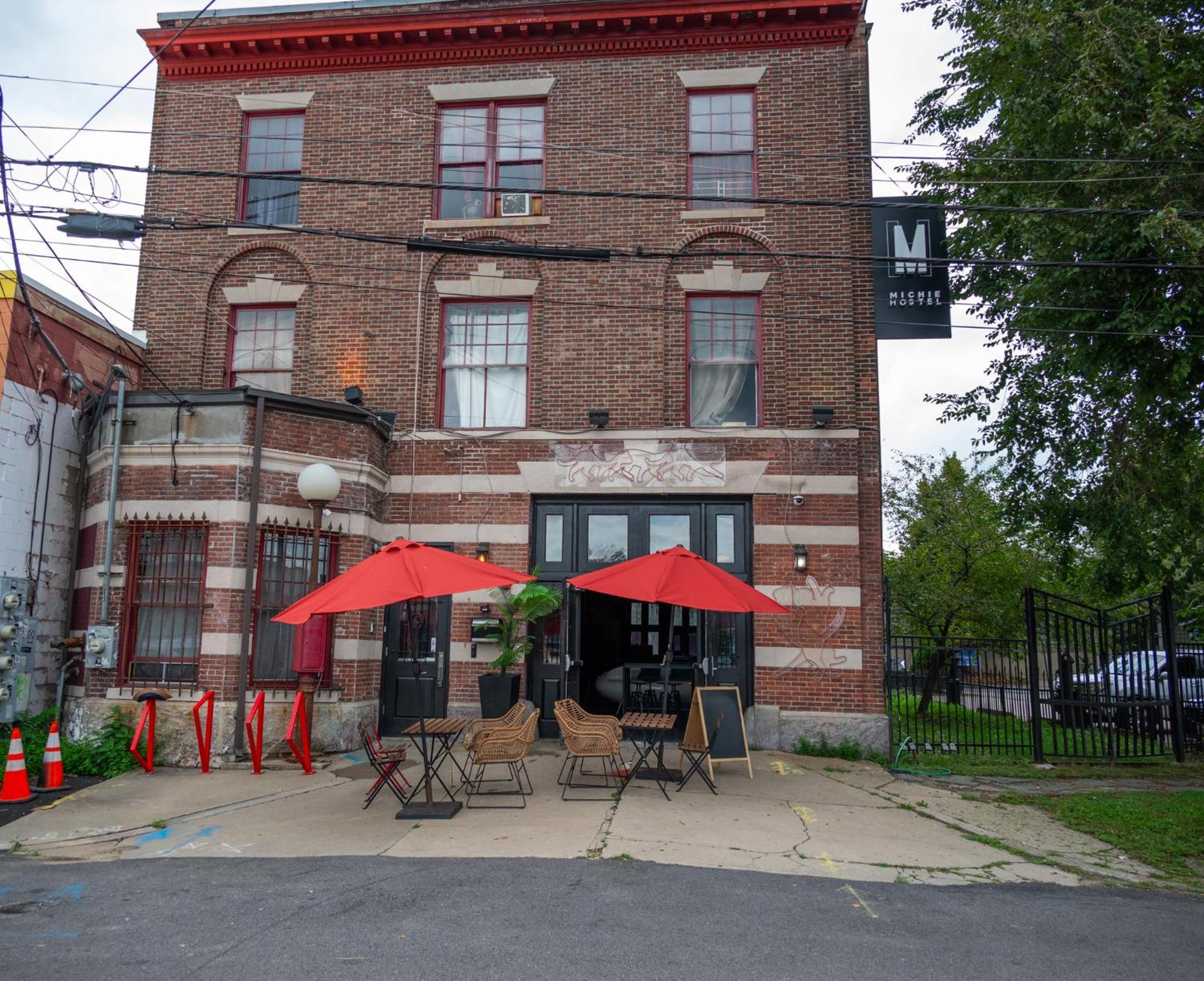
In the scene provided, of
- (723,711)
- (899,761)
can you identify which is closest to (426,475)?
(723,711)

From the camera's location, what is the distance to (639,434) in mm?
12836

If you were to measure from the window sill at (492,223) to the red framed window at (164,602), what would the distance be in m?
5.78

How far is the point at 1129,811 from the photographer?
9312 mm

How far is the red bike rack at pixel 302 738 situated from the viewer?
10352 mm

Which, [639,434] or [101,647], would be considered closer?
[101,647]

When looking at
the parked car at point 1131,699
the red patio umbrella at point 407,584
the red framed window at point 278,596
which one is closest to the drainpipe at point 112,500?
the red framed window at point 278,596

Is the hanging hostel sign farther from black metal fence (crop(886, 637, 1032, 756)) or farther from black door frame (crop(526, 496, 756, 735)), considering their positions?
black metal fence (crop(886, 637, 1032, 756))

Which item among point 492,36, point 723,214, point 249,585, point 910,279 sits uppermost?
point 492,36

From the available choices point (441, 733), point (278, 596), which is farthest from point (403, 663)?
point (441, 733)

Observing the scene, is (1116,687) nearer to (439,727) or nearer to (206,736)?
(439,727)

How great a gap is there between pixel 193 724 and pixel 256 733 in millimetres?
845

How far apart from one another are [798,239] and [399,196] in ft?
20.5

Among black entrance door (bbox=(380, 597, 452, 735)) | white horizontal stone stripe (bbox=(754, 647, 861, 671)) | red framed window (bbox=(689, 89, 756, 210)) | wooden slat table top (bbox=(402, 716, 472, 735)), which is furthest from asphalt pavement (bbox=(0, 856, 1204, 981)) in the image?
red framed window (bbox=(689, 89, 756, 210))

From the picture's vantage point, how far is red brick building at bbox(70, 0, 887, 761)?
1204 cm
